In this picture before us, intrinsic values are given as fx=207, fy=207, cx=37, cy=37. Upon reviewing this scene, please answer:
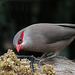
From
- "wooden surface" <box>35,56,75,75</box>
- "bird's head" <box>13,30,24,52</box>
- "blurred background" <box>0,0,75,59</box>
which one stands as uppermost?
"blurred background" <box>0,0,75,59</box>

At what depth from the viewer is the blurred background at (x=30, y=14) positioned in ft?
13.5

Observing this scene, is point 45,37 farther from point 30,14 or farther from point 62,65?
point 30,14

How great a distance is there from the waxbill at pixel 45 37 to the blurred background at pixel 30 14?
765 millimetres

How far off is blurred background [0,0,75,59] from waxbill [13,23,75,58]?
0.76 metres

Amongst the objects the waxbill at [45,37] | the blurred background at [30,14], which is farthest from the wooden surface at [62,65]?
the blurred background at [30,14]

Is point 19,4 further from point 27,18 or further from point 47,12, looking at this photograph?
point 47,12

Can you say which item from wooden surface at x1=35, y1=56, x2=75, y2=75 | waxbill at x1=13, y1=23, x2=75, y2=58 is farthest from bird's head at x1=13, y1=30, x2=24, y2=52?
wooden surface at x1=35, y1=56, x2=75, y2=75

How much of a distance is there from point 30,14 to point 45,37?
1.17 m

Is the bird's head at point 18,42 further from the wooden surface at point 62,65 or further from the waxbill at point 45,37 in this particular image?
the wooden surface at point 62,65

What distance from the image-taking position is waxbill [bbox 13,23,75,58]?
3186 millimetres

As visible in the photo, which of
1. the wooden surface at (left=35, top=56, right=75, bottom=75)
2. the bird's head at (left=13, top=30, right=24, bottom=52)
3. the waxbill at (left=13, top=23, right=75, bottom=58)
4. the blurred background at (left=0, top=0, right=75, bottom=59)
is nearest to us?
the wooden surface at (left=35, top=56, right=75, bottom=75)

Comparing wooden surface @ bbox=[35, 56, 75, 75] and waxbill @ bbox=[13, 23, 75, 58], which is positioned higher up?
waxbill @ bbox=[13, 23, 75, 58]

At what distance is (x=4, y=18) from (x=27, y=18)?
607 mm

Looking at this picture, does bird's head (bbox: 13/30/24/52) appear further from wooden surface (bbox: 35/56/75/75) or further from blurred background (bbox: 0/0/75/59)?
blurred background (bbox: 0/0/75/59)
